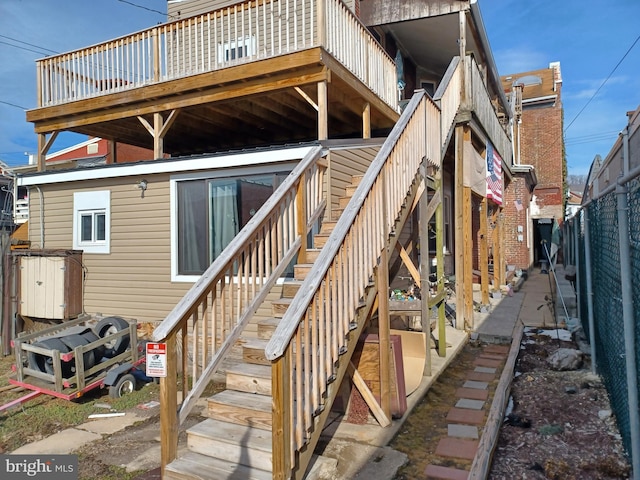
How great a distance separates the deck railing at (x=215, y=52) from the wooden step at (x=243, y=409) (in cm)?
501

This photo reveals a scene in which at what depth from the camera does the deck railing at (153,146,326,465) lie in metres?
3.14

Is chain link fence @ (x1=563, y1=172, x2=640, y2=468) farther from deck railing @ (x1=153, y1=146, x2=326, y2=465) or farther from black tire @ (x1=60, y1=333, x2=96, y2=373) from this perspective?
black tire @ (x1=60, y1=333, x2=96, y2=373)

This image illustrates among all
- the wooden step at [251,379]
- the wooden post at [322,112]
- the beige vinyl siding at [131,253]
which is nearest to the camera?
the wooden step at [251,379]

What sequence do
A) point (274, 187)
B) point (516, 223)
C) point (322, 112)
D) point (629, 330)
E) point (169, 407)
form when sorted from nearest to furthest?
point (629, 330)
point (169, 407)
point (274, 187)
point (322, 112)
point (516, 223)

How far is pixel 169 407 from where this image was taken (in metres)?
3.09

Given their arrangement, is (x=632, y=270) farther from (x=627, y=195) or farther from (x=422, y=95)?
(x=422, y=95)

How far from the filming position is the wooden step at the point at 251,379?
3670mm

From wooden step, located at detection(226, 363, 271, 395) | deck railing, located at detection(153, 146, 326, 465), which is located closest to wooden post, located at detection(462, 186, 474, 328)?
deck railing, located at detection(153, 146, 326, 465)

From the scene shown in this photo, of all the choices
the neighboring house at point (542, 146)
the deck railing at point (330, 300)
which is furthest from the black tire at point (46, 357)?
the neighboring house at point (542, 146)

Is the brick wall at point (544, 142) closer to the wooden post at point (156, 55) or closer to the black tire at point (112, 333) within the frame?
the wooden post at point (156, 55)

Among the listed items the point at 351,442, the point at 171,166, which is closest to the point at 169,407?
the point at 351,442

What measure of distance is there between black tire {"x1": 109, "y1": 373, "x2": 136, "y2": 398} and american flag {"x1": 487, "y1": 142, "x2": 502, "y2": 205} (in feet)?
25.5

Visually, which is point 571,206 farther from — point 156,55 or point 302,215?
point 302,215

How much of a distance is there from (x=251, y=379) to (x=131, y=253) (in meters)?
4.50
